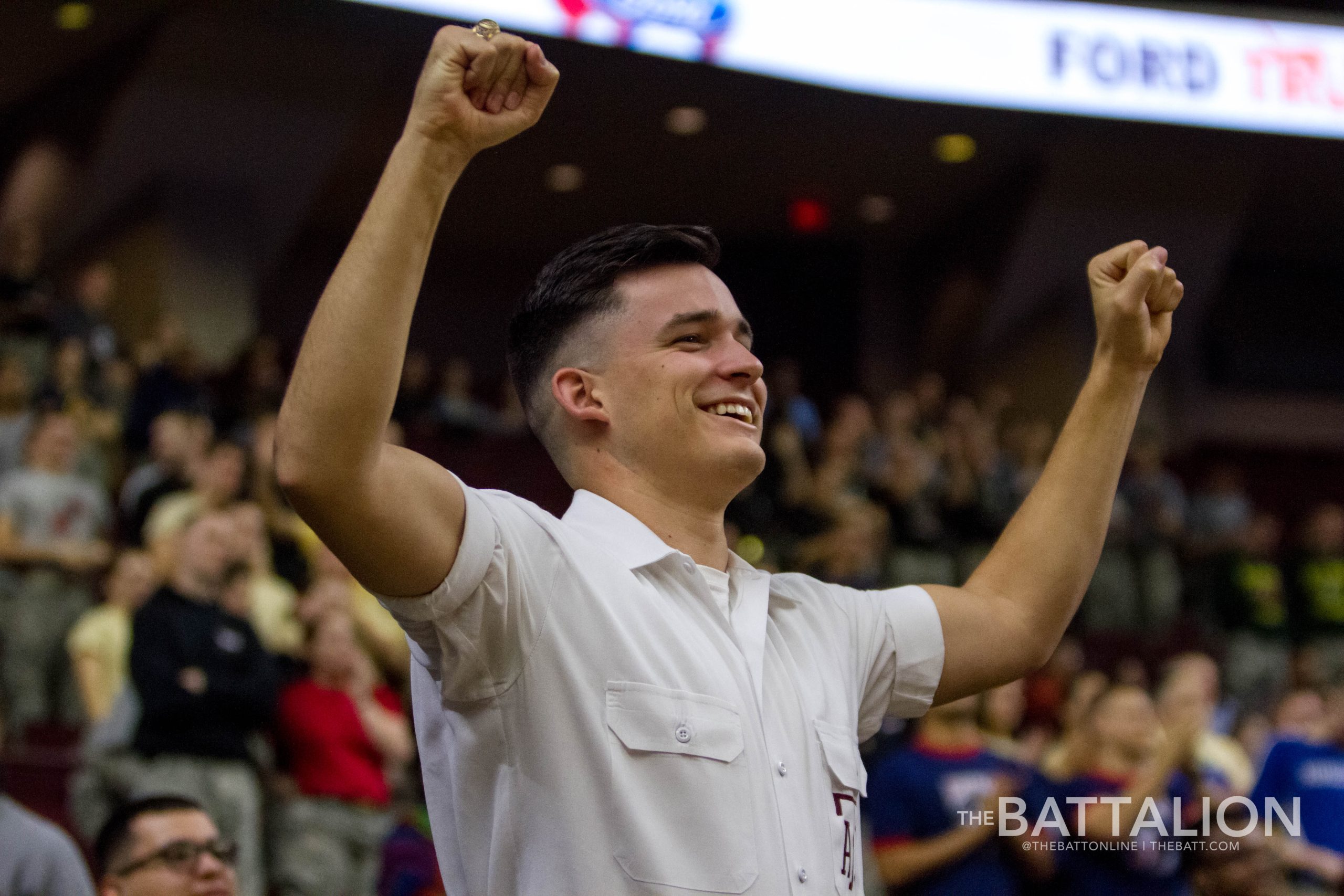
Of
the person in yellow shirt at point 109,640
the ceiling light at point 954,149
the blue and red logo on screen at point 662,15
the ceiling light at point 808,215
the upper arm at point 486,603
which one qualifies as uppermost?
the ceiling light at point 808,215

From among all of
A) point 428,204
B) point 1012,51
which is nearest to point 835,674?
point 428,204

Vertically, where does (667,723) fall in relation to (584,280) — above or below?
below

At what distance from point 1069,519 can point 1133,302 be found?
27 cm

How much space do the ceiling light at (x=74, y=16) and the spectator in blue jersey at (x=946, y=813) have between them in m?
6.98

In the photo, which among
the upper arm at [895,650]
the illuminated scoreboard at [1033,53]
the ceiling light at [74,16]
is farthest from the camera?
the illuminated scoreboard at [1033,53]

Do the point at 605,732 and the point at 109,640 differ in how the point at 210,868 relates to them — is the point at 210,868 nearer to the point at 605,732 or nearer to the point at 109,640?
the point at 605,732

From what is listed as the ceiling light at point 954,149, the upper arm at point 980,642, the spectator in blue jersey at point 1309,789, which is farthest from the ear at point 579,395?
the ceiling light at point 954,149

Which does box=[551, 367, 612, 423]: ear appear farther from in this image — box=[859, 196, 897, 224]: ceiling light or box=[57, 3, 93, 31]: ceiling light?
box=[859, 196, 897, 224]: ceiling light

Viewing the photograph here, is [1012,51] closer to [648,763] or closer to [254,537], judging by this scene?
[254,537]

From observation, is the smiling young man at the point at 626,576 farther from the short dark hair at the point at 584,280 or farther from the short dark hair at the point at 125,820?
the short dark hair at the point at 125,820

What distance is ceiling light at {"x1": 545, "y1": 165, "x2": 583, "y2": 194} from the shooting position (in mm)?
11023

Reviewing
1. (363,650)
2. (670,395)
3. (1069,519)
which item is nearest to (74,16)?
(363,650)

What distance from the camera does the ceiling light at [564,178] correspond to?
11023 millimetres

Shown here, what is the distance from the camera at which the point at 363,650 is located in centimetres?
489
